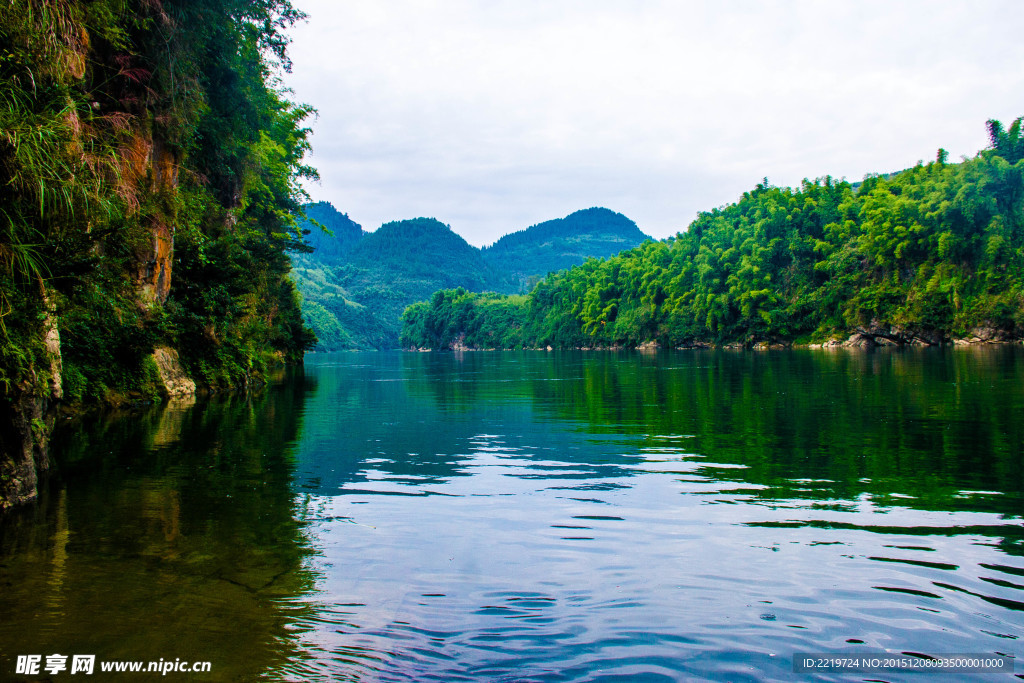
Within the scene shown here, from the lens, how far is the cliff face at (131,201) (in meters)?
7.49

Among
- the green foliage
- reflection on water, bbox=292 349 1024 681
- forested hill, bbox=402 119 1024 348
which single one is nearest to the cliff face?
the green foliage

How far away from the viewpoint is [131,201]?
10719 millimetres

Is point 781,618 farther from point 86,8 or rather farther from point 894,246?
point 894,246

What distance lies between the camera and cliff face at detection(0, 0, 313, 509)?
7.49 meters

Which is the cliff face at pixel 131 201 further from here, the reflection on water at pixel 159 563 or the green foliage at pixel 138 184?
the reflection on water at pixel 159 563

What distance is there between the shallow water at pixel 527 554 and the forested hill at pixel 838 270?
7383 cm

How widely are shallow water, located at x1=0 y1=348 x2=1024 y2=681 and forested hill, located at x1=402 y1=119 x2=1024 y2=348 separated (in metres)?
73.8

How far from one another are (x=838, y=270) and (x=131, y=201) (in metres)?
96.7

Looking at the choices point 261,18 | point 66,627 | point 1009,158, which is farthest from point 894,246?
point 66,627

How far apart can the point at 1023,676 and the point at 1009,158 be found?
316 feet

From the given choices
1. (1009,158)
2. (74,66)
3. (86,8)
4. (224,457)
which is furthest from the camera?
(1009,158)

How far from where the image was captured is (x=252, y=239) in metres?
32.0

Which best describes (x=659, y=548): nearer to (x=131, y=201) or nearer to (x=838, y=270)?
(x=131, y=201)

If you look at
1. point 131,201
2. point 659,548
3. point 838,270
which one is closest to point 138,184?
point 131,201
